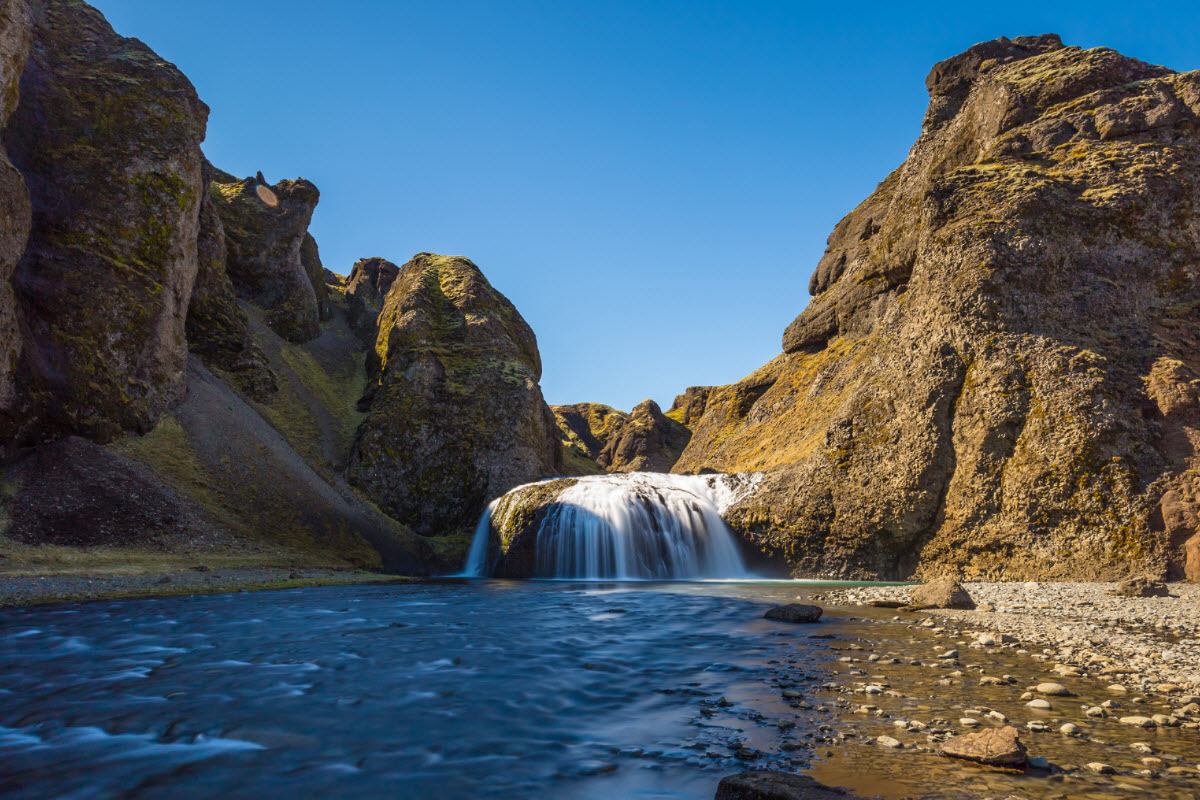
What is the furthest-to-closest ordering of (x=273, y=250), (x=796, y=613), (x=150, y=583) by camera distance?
(x=273, y=250) < (x=150, y=583) < (x=796, y=613)

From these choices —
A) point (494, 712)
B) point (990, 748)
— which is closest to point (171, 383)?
point (494, 712)

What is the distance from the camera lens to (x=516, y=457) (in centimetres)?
4741

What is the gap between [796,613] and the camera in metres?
14.5

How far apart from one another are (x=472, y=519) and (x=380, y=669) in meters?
34.9

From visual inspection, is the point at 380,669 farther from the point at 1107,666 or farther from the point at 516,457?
the point at 516,457

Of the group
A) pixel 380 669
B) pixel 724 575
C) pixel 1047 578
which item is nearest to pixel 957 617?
pixel 1047 578

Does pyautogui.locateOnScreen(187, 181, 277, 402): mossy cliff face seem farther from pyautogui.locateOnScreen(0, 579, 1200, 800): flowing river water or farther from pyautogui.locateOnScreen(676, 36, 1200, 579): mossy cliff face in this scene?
pyautogui.locateOnScreen(676, 36, 1200, 579): mossy cliff face

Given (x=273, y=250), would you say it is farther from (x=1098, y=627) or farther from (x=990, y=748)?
(x=990, y=748)

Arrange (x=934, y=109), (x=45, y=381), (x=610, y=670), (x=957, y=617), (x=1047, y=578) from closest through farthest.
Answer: (x=610, y=670) → (x=957, y=617) → (x=1047, y=578) → (x=45, y=381) → (x=934, y=109)

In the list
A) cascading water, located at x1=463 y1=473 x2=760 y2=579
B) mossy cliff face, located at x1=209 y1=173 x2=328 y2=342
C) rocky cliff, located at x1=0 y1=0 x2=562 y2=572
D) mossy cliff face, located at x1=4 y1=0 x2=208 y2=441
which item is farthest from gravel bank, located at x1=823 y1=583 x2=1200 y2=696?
mossy cliff face, located at x1=209 y1=173 x2=328 y2=342

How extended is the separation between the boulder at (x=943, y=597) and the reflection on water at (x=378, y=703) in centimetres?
504

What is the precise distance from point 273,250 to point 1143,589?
226 ft

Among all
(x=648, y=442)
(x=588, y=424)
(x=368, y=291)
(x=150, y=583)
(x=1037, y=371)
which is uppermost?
(x=368, y=291)

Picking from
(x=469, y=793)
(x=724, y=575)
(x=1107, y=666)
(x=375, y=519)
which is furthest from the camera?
(x=375, y=519)
